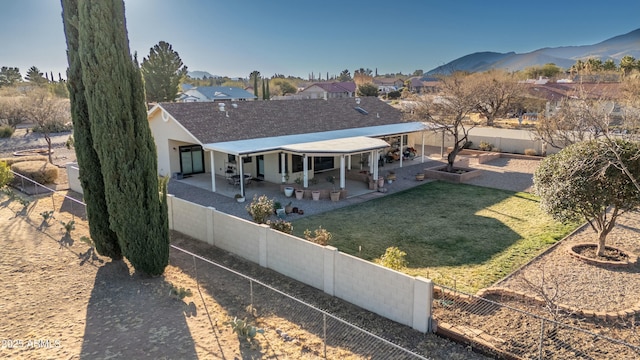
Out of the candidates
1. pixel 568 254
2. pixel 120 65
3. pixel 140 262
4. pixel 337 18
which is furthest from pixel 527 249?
pixel 337 18

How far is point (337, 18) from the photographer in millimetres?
65812

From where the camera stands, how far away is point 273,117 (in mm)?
25281

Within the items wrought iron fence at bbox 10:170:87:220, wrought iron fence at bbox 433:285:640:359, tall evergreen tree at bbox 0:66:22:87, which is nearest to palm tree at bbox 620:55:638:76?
wrought iron fence at bbox 433:285:640:359

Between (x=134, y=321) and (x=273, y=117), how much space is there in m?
17.8

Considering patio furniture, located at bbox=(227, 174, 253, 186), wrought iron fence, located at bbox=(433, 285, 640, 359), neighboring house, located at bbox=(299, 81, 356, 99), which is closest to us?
wrought iron fence, located at bbox=(433, 285, 640, 359)

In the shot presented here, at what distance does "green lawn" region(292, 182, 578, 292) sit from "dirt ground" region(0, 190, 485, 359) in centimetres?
303

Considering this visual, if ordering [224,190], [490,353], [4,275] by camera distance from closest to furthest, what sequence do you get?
[490,353], [4,275], [224,190]

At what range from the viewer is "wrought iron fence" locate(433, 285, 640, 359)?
24.5 ft

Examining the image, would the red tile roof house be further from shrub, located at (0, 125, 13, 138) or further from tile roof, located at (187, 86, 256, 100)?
tile roof, located at (187, 86, 256, 100)

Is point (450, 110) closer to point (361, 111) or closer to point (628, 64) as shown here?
point (361, 111)

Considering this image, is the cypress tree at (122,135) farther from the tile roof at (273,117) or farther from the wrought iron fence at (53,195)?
the tile roof at (273,117)

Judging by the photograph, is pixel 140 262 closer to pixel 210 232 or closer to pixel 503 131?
pixel 210 232

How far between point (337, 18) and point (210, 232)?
195 feet

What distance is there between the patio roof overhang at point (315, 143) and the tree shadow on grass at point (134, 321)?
9278 mm
